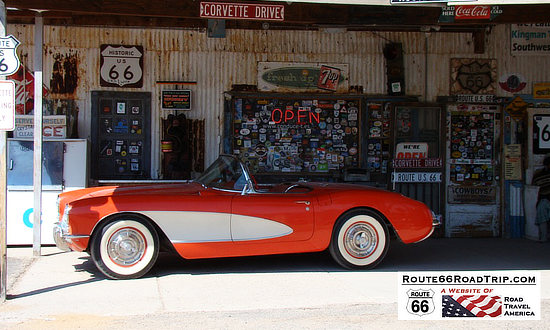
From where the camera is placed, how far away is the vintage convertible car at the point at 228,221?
645cm

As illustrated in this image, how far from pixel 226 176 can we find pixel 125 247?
1493mm

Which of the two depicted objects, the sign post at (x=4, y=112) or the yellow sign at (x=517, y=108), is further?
the yellow sign at (x=517, y=108)

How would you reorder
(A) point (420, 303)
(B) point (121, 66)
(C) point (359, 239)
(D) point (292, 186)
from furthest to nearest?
(B) point (121, 66) < (D) point (292, 186) < (C) point (359, 239) < (A) point (420, 303)

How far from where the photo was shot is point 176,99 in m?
9.60

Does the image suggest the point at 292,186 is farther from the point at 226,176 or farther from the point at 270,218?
the point at 226,176

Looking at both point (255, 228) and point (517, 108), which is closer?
point (255, 228)

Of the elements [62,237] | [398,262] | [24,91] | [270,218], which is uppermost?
[24,91]

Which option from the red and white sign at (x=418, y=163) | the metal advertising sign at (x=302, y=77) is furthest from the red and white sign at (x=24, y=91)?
the red and white sign at (x=418, y=163)

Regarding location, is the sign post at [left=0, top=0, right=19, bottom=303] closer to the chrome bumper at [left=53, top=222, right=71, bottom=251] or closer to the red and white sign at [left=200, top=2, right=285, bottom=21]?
the chrome bumper at [left=53, top=222, right=71, bottom=251]

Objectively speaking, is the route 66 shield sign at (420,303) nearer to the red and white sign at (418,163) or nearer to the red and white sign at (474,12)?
the red and white sign at (474,12)

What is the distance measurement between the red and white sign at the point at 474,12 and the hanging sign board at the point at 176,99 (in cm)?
457

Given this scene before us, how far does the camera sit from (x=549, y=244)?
9195 mm

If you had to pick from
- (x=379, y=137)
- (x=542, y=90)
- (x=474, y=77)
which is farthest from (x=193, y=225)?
(x=542, y=90)

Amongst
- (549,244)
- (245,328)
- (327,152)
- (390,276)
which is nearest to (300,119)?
(327,152)
